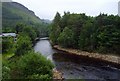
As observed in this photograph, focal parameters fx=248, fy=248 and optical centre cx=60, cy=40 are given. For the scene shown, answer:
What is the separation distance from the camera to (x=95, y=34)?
273 ft

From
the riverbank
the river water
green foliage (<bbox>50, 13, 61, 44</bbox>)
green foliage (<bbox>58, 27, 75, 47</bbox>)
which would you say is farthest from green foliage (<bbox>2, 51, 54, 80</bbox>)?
green foliage (<bbox>50, 13, 61, 44</bbox>)

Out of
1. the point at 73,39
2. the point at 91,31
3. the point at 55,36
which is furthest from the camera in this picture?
the point at 55,36

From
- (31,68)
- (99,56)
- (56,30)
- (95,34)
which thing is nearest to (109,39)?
(95,34)

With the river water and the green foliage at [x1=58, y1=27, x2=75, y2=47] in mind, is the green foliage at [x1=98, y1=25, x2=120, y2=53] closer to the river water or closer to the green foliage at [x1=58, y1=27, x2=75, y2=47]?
the river water

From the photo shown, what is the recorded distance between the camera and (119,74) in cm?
5412

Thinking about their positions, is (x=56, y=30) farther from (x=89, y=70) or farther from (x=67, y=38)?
(x=89, y=70)

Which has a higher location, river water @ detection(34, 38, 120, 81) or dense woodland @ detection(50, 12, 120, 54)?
dense woodland @ detection(50, 12, 120, 54)

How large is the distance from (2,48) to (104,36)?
3211 centimetres

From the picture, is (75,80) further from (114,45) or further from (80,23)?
(80,23)

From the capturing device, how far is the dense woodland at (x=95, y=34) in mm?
78938

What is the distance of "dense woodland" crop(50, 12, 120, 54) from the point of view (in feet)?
259

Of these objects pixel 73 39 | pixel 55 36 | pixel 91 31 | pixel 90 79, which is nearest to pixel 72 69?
pixel 90 79

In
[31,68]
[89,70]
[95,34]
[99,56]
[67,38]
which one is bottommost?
[89,70]

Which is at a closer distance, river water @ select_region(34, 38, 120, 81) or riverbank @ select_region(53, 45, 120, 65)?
river water @ select_region(34, 38, 120, 81)
